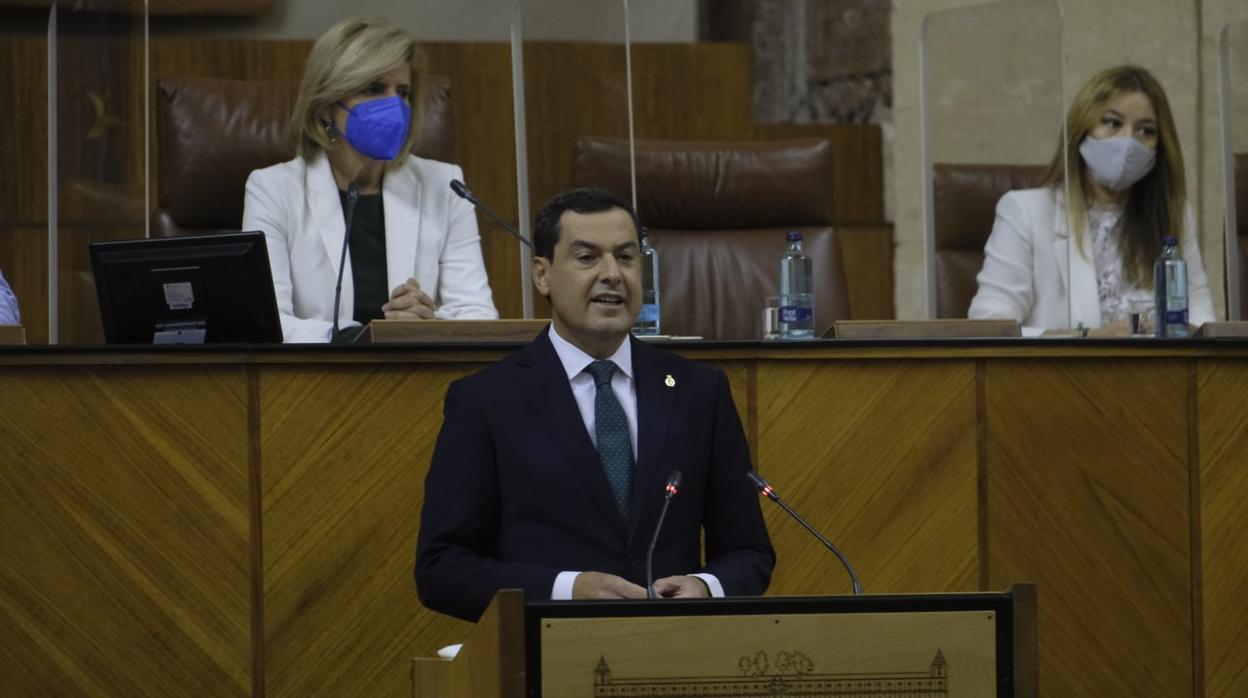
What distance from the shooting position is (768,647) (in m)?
2.10

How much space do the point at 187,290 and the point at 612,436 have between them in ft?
3.09

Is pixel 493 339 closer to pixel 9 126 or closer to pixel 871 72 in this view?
pixel 9 126

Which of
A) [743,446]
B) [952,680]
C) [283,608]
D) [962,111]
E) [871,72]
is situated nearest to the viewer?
[952,680]

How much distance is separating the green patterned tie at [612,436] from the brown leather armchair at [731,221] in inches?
67.9

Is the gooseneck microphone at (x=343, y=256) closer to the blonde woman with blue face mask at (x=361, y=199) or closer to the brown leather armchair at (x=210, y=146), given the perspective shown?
the blonde woman with blue face mask at (x=361, y=199)

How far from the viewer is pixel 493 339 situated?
10.6 ft

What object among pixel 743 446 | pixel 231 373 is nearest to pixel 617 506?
pixel 743 446

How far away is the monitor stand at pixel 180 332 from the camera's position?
3.19 m

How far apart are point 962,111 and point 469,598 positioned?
8.28 ft

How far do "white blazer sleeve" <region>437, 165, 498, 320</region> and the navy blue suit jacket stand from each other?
1.31 metres

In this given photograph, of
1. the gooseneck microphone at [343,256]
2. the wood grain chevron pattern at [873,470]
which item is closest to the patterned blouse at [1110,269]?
the wood grain chevron pattern at [873,470]

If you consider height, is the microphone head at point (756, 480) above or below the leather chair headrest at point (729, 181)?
below

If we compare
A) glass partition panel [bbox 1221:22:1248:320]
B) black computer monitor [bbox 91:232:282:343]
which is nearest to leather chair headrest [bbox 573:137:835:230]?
glass partition panel [bbox 1221:22:1248:320]

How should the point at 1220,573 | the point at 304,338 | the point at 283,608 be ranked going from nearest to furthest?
the point at 283,608 → the point at 1220,573 → the point at 304,338
